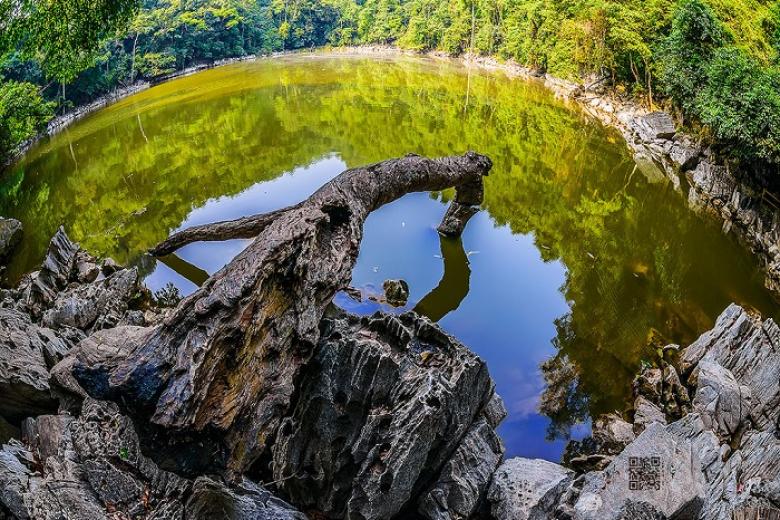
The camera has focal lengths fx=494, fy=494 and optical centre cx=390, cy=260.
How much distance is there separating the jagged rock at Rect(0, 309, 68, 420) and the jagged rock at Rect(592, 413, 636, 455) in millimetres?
5763

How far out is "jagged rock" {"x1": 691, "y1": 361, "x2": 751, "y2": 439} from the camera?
5359mm

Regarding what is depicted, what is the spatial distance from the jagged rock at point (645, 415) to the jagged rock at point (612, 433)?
0.10 meters

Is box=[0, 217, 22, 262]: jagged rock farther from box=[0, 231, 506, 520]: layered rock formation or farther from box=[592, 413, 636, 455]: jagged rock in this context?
box=[592, 413, 636, 455]: jagged rock

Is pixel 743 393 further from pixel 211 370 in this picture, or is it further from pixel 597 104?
pixel 597 104

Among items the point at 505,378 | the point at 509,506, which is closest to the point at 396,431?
the point at 509,506

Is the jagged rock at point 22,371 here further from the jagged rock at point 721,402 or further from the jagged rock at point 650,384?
the jagged rock at point 721,402

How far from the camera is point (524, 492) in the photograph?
421 cm

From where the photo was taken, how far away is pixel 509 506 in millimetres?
4125

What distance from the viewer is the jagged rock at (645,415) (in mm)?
5699

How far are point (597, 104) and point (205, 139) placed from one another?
19.5 metres

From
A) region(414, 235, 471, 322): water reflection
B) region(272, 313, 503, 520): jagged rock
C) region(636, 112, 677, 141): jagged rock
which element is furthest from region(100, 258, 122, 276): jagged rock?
region(636, 112, 677, 141): jagged rock

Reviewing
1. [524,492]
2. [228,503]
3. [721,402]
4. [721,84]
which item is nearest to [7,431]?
[228,503]

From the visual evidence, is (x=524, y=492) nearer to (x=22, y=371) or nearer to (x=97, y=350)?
(x=97, y=350)

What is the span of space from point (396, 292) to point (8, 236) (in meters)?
8.48
